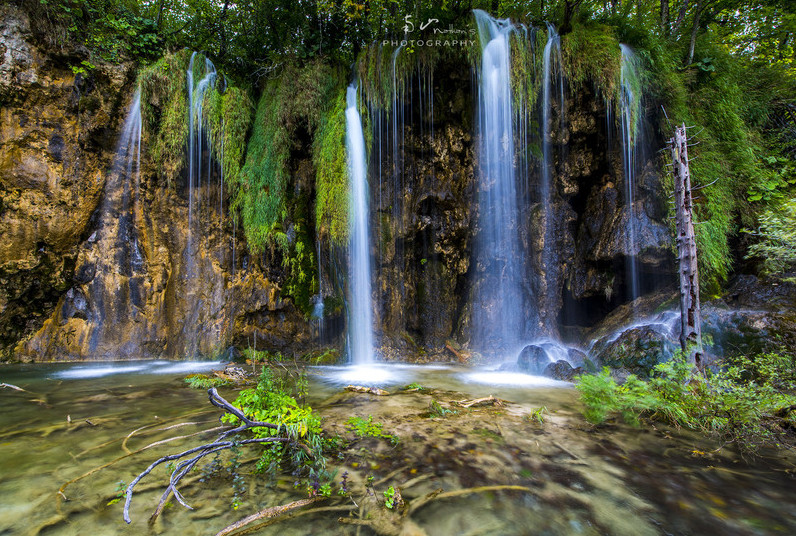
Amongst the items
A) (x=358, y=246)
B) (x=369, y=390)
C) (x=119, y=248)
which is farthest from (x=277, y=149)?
(x=369, y=390)

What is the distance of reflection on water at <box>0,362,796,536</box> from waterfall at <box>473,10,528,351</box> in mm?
5285

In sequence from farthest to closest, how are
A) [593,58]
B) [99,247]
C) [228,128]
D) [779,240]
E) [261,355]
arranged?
[228,128]
[99,247]
[261,355]
[593,58]
[779,240]

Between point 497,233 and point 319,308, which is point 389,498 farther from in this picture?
point 497,233

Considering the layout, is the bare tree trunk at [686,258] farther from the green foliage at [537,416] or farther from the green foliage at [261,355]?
the green foliage at [261,355]

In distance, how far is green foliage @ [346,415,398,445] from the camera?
3.43 metres

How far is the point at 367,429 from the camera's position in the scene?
3547 mm

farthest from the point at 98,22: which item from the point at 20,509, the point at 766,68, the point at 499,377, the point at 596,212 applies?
the point at 766,68

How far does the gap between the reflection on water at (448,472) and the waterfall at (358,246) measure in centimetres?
440

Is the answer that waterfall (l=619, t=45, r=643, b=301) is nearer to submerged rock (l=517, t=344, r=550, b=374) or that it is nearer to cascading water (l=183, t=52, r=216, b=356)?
submerged rock (l=517, t=344, r=550, b=374)

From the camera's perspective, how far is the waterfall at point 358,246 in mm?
9320

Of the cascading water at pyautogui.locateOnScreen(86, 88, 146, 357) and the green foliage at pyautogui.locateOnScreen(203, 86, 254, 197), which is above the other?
the green foliage at pyautogui.locateOnScreen(203, 86, 254, 197)

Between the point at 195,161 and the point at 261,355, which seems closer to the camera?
the point at 261,355

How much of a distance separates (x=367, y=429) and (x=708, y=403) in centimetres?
367
